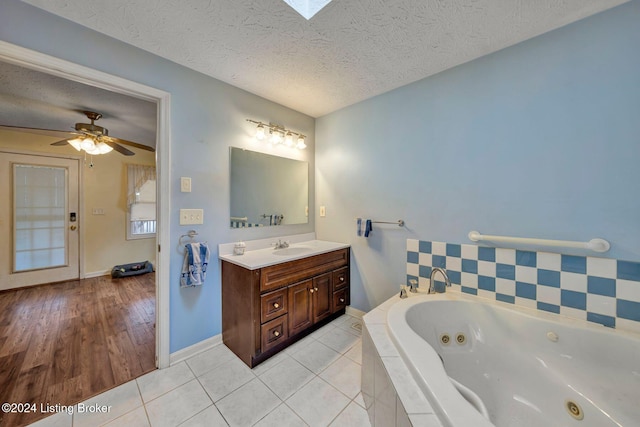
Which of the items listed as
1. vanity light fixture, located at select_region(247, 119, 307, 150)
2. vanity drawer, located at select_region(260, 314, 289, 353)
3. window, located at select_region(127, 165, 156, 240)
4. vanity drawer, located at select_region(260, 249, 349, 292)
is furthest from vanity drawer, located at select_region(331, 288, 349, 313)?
window, located at select_region(127, 165, 156, 240)

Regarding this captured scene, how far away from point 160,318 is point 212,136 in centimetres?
148

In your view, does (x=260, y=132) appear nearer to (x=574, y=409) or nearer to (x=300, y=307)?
(x=300, y=307)

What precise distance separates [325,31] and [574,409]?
96.0 inches

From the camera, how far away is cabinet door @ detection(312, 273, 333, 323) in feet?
6.74

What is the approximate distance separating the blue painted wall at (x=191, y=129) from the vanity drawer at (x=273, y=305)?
547mm

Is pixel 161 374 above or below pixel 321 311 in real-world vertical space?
below

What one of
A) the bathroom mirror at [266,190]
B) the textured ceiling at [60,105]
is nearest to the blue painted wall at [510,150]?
the bathroom mirror at [266,190]

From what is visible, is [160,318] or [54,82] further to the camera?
[54,82]

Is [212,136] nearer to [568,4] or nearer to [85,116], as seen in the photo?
[85,116]

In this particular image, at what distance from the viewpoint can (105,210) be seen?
3705 millimetres

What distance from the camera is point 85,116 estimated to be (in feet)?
8.12

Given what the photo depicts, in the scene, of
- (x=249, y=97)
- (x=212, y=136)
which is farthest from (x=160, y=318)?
(x=249, y=97)

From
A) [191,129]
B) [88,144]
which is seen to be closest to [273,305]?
[191,129]

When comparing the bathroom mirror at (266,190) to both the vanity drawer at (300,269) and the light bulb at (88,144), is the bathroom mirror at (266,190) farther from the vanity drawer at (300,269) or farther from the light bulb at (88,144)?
the light bulb at (88,144)
